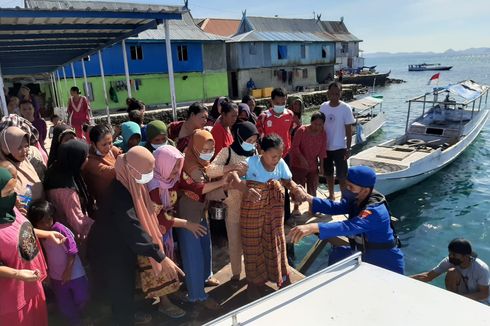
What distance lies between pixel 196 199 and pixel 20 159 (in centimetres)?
143

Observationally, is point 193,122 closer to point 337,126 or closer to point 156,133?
point 156,133

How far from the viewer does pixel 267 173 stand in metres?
3.23

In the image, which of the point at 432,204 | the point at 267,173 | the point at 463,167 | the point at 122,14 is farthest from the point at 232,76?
the point at 267,173

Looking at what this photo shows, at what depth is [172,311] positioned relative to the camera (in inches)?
126

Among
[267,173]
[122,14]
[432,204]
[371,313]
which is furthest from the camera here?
[432,204]

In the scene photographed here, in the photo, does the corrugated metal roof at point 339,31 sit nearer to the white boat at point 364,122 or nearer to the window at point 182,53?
the window at point 182,53

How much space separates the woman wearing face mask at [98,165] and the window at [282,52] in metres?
29.9

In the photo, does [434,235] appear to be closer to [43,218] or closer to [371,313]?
[371,313]

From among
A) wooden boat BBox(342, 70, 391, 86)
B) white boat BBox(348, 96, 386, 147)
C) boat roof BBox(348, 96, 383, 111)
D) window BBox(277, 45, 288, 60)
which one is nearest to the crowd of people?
white boat BBox(348, 96, 386, 147)

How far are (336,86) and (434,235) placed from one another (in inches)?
176

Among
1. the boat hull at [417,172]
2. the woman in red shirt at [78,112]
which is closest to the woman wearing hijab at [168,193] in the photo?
the boat hull at [417,172]

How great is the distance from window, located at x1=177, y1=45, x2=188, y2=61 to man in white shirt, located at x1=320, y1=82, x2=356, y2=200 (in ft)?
69.8

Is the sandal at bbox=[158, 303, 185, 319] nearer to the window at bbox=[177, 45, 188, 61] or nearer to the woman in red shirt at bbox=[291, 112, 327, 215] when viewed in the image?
the woman in red shirt at bbox=[291, 112, 327, 215]

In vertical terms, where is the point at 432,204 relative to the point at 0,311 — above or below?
below
